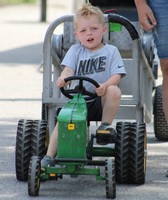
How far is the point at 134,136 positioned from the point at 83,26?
0.86m

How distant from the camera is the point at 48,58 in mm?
7734

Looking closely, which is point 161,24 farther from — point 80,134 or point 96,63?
point 80,134

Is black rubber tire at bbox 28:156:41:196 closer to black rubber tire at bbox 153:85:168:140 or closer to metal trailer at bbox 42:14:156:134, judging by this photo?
metal trailer at bbox 42:14:156:134

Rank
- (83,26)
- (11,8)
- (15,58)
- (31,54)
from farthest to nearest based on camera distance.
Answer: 1. (11,8)
2. (31,54)
3. (15,58)
4. (83,26)

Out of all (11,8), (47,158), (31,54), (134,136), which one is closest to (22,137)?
(47,158)

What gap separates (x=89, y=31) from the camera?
7.32 metres

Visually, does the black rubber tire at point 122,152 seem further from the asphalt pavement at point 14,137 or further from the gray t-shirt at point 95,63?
the gray t-shirt at point 95,63

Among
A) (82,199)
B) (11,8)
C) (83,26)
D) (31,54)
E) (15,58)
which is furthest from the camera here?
(11,8)

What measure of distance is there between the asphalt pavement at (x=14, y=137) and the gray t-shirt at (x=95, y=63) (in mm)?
773

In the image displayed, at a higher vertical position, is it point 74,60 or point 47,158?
point 74,60

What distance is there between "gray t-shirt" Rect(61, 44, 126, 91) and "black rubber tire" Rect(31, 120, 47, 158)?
410mm

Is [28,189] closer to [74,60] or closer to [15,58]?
[74,60]

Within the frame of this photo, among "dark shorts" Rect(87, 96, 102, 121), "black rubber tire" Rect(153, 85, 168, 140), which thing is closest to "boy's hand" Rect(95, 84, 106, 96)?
"dark shorts" Rect(87, 96, 102, 121)

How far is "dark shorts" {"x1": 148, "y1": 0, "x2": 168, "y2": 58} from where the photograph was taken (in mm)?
7398
